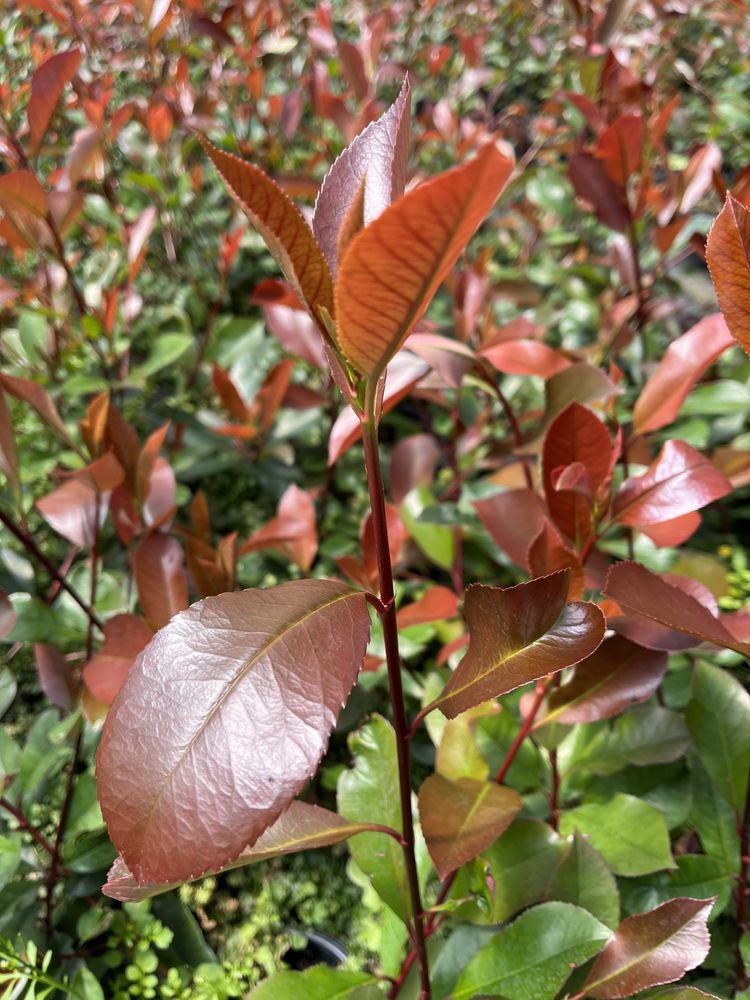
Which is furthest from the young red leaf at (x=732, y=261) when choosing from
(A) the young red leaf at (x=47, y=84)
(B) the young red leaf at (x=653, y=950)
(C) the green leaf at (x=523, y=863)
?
(A) the young red leaf at (x=47, y=84)

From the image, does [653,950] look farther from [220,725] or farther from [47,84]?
[47,84]

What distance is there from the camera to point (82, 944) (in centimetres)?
94

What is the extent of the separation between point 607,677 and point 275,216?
0.60 metres

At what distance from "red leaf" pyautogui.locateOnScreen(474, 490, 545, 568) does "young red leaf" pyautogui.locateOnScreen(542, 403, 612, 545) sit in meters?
0.14

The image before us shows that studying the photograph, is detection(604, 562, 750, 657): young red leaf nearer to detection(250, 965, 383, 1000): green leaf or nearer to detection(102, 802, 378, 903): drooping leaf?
detection(102, 802, 378, 903): drooping leaf

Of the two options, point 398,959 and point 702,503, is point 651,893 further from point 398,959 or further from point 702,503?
point 702,503

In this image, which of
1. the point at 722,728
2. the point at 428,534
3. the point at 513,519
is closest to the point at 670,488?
the point at 513,519

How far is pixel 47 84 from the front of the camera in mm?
1098

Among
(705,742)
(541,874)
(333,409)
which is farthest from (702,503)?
(333,409)

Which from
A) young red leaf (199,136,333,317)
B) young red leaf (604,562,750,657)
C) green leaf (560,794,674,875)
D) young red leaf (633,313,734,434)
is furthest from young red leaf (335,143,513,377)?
green leaf (560,794,674,875)

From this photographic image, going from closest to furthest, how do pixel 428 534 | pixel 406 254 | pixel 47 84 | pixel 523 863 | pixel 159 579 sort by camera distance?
1. pixel 406 254
2. pixel 523 863
3. pixel 159 579
4. pixel 47 84
5. pixel 428 534

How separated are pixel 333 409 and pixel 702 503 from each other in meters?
0.96

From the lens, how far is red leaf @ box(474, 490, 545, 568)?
0.84 metres

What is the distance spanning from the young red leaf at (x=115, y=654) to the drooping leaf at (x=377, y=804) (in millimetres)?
291
